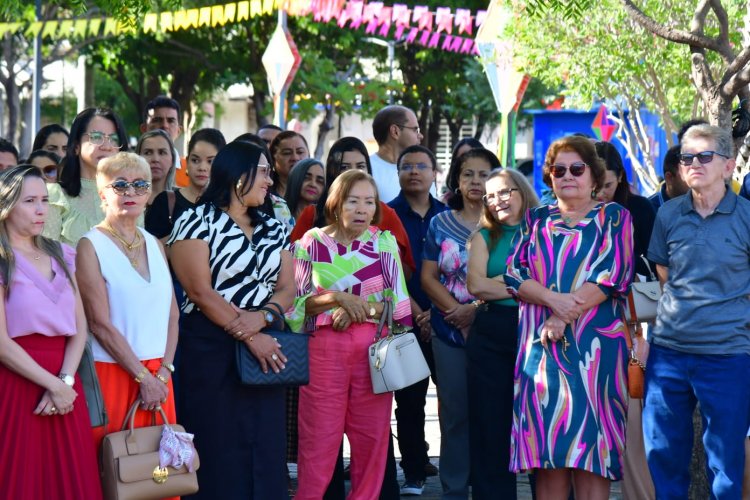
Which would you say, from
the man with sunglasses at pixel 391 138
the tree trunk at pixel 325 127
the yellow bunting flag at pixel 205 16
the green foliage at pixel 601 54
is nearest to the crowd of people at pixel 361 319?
the man with sunglasses at pixel 391 138

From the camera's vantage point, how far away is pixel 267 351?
19.9 ft

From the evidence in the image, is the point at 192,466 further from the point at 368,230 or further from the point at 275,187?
the point at 275,187

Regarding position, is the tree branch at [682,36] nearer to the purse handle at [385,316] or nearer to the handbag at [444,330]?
the handbag at [444,330]

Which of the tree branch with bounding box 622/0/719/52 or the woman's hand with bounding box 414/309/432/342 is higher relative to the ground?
the tree branch with bounding box 622/0/719/52

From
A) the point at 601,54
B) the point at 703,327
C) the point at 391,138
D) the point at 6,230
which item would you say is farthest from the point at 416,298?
the point at 601,54

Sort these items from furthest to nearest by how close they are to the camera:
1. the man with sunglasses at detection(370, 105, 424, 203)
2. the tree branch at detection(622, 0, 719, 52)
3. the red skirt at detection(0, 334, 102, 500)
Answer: the man with sunglasses at detection(370, 105, 424, 203)
the tree branch at detection(622, 0, 719, 52)
the red skirt at detection(0, 334, 102, 500)

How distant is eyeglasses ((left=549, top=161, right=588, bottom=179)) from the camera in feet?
20.4

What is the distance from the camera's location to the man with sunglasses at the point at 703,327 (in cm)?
590

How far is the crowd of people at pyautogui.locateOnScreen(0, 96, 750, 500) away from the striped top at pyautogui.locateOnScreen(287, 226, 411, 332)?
0.04 ft

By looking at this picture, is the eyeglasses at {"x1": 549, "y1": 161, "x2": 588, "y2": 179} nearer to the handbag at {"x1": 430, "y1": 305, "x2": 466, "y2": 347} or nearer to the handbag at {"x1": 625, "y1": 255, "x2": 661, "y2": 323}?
the handbag at {"x1": 625, "y1": 255, "x2": 661, "y2": 323}

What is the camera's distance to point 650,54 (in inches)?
719

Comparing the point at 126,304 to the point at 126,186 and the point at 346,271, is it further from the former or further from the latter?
the point at 346,271

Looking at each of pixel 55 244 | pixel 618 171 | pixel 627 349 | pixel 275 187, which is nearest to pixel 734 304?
pixel 627 349

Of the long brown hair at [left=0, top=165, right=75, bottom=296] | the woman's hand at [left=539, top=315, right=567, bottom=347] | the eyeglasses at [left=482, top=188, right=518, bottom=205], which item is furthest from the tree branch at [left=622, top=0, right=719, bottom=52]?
the long brown hair at [left=0, top=165, right=75, bottom=296]
